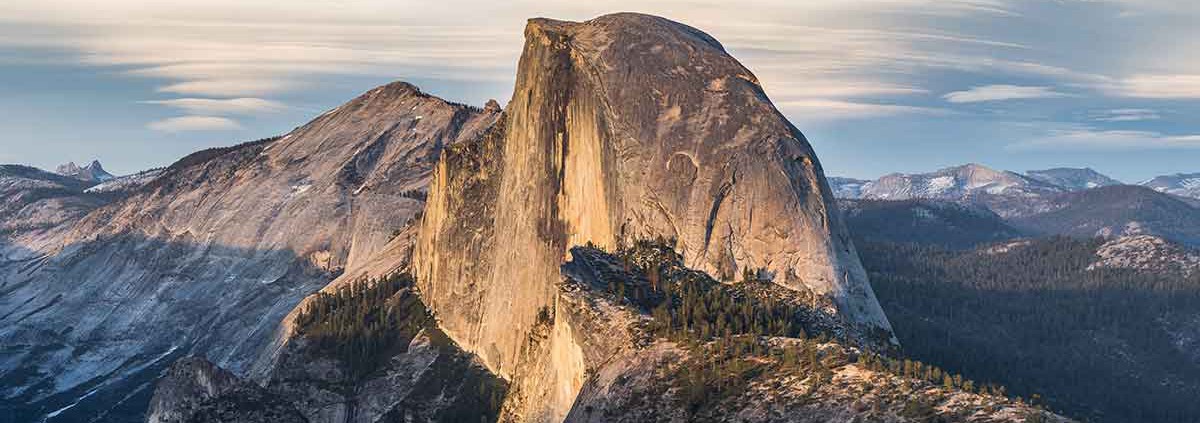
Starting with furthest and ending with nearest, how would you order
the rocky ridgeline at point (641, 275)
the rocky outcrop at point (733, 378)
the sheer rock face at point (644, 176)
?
1. the sheer rock face at point (644, 176)
2. the rocky ridgeline at point (641, 275)
3. the rocky outcrop at point (733, 378)

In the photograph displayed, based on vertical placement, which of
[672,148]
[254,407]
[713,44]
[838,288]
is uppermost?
[713,44]

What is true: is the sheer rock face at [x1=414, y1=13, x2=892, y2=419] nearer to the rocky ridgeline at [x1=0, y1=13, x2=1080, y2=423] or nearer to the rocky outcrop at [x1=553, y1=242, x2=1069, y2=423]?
the rocky ridgeline at [x1=0, y1=13, x2=1080, y2=423]

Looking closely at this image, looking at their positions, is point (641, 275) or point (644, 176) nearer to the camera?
point (641, 275)

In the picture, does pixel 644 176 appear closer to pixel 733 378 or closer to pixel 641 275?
pixel 641 275

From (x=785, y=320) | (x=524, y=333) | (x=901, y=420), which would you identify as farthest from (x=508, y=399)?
(x=901, y=420)

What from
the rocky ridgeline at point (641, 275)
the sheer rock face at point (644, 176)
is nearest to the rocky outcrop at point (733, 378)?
the rocky ridgeline at point (641, 275)

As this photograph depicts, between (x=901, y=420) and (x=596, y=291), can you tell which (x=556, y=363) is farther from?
(x=901, y=420)

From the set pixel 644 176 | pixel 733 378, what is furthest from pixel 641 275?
pixel 733 378

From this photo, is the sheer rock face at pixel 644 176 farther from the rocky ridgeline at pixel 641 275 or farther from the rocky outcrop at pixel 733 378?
the rocky outcrop at pixel 733 378
